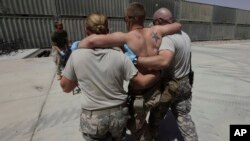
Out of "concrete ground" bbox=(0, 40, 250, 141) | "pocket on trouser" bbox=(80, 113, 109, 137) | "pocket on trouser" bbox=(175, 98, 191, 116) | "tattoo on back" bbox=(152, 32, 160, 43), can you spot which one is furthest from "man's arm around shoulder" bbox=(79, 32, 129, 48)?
"concrete ground" bbox=(0, 40, 250, 141)

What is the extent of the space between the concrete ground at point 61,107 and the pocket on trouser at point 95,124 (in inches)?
51.8

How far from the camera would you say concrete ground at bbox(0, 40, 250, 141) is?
10.3 ft

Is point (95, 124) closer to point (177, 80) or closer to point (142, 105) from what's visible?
point (142, 105)

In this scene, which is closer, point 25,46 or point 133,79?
point 133,79

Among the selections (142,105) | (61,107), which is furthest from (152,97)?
(61,107)

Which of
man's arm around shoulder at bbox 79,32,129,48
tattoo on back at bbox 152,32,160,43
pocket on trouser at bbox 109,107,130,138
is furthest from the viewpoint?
tattoo on back at bbox 152,32,160,43

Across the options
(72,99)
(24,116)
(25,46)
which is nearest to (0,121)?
(24,116)

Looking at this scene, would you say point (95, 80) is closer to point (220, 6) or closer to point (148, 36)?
point (148, 36)

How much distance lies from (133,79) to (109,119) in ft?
1.43

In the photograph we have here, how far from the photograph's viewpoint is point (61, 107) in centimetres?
404

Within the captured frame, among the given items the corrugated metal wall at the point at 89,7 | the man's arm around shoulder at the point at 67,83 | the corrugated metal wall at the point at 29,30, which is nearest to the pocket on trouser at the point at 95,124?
the man's arm around shoulder at the point at 67,83

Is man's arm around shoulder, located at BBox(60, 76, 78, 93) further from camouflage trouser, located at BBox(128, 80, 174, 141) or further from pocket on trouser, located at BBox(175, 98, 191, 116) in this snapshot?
pocket on trouser, located at BBox(175, 98, 191, 116)

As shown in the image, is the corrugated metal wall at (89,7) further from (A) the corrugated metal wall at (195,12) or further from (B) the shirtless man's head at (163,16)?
(B) the shirtless man's head at (163,16)

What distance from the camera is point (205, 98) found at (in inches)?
180
